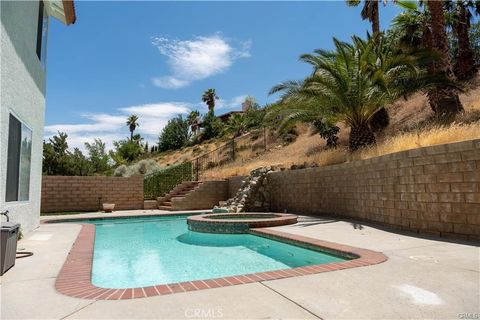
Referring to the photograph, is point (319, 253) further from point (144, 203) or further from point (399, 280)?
point (144, 203)

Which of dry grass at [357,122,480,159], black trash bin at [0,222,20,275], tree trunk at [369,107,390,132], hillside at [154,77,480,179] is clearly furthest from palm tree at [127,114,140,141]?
black trash bin at [0,222,20,275]

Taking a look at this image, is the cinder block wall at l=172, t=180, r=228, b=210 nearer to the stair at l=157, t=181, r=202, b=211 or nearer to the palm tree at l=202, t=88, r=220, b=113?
the stair at l=157, t=181, r=202, b=211

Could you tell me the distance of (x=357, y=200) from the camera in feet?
31.5

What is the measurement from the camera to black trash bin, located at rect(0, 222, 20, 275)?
401 centimetres

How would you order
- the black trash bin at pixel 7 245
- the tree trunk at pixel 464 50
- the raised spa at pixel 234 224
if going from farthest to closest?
the tree trunk at pixel 464 50
the raised spa at pixel 234 224
the black trash bin at pixel 7 245

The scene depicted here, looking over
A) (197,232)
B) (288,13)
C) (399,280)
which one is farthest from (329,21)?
(399,280)

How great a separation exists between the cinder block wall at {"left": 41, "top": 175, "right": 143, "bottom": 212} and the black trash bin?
12.3 m

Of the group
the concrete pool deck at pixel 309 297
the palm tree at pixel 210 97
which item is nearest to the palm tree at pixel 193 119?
the palm tree at pixel 210 97

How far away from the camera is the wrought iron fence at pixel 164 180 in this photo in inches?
712

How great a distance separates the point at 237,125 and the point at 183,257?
3312cm

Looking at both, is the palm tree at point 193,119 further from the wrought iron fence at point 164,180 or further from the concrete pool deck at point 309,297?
the concrete pool deck at point 309,297

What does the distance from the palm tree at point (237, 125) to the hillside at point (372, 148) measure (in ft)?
5.36

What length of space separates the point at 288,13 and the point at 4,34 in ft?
30.6

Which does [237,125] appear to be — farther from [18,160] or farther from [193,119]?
[18,160]
